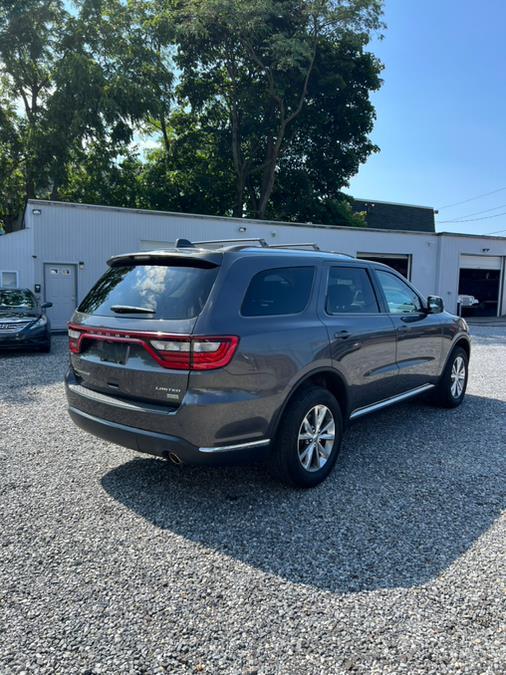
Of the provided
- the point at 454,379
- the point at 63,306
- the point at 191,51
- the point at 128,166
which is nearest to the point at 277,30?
the point at 191,51

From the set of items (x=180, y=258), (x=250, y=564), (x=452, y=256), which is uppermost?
(x=452, y=256)

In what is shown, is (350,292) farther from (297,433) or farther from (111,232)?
(111,232)

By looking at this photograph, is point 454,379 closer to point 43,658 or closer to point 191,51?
point 43,658

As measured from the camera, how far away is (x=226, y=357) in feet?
10.2

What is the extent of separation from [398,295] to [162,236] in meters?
12.6

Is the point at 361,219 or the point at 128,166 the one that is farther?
the point at 361,219

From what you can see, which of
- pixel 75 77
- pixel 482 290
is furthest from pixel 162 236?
pixel 482 290

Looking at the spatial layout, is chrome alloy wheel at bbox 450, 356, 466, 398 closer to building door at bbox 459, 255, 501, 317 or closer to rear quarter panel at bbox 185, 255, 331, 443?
rear quarter panel at bbox 185, 255, 331, 443

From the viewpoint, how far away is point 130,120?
23.9 m

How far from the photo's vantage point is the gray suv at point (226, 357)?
3.11 metres

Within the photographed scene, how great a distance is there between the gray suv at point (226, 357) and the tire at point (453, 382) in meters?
1.86

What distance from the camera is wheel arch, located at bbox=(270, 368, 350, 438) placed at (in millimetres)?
3430

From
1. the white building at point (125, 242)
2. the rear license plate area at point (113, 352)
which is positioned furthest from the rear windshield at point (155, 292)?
the white building at point (125, 242)

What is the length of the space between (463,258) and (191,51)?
659 inches
